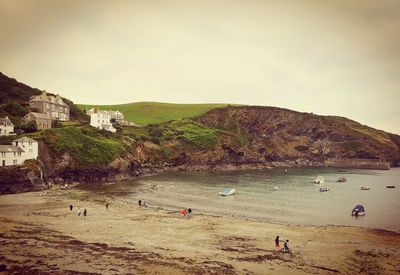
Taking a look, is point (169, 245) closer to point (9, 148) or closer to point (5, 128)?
point (9, 148)

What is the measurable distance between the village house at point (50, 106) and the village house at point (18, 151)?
40983 mm

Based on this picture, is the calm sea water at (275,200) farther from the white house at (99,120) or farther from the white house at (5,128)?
the white house at (99,120)

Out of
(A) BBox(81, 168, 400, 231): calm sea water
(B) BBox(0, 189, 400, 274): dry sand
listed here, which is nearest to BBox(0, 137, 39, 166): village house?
(B) BBox(0, 189, 400, 274): dry sand

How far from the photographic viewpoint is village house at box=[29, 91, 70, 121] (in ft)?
410

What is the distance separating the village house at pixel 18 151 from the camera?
74.3 metres

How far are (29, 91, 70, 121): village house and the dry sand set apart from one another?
6948 centimetres

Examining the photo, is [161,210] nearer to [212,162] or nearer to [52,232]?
[52,232]

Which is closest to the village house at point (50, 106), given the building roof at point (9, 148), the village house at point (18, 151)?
the village house at point (18, 151)

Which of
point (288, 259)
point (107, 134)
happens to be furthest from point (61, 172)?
point (288, 259)

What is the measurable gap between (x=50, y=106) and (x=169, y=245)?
104m

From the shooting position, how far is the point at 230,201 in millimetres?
80125

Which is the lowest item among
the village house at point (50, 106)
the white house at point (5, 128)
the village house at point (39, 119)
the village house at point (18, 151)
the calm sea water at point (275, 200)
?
the calm sea water at point (275, 200)

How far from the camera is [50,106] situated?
12900cm

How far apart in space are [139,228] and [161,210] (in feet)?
57.4
